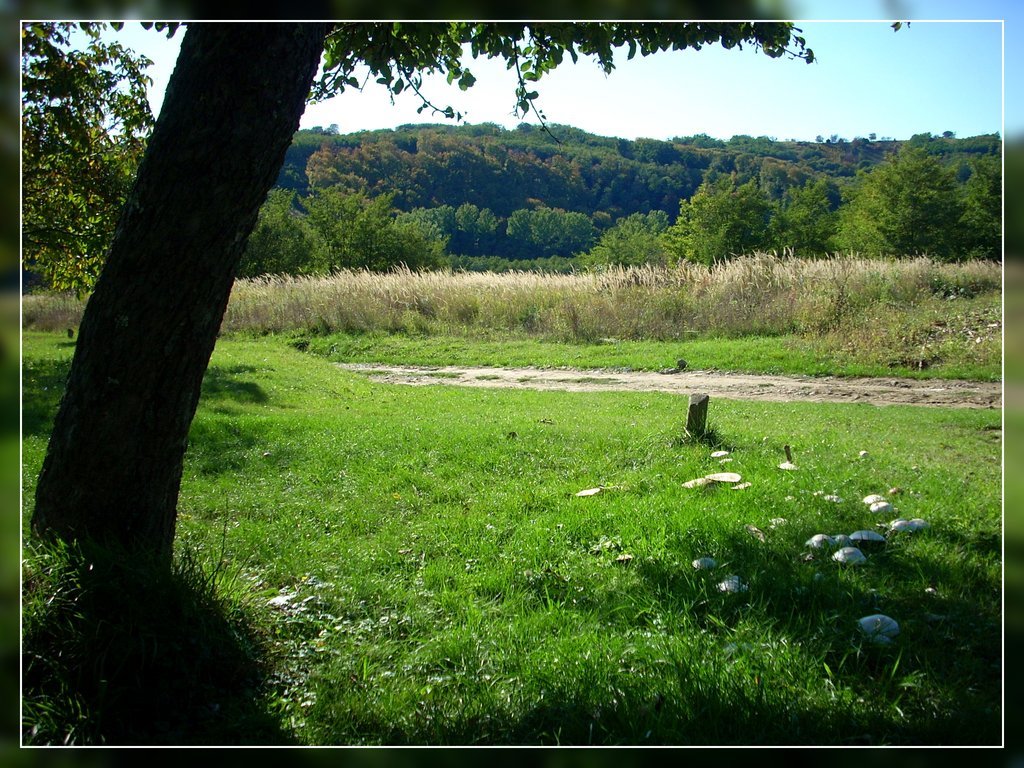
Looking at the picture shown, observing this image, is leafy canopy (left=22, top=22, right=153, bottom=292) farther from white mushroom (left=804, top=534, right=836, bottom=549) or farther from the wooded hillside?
white mushroom (left=804, top=534, right=836, bottom=549)

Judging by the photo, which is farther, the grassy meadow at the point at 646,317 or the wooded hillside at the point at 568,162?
the grassy meadow at the point at 646,317

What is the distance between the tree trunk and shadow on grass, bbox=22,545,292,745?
7.1 inches

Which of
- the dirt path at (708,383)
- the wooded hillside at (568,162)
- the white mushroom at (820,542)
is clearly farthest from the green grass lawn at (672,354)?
the wooded hillside at (568,162)

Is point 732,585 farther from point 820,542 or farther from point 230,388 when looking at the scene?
point 230,388

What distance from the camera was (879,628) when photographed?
225 cm

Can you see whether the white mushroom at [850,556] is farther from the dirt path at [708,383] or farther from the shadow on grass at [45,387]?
the shadow on grass at [45,387]

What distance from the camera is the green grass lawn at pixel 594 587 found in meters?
1.91

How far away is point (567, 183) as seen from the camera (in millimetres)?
5777

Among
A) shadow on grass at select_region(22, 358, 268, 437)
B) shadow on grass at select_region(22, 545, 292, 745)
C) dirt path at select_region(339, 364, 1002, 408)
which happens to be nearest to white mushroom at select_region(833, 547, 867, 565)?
dirt path at select_region(339, 364, 1002, 408)

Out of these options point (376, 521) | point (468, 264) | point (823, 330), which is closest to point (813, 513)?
point (376, 521)

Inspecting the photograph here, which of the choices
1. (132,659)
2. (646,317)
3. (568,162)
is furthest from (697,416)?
(646,317)

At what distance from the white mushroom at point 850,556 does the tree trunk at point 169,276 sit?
8.62 feet

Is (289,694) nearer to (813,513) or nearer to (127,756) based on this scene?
(127,756)

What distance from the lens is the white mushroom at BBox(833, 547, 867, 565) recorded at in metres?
2.79
